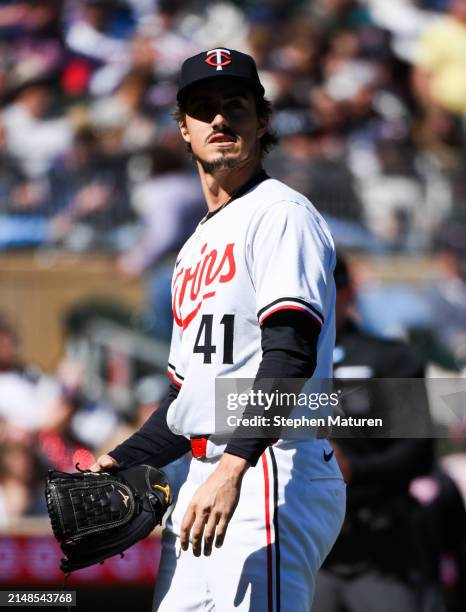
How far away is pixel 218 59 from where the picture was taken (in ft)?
9.59

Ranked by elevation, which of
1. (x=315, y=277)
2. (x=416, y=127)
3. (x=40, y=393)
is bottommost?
(x=315, y=277)

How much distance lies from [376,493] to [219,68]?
7.24 feet

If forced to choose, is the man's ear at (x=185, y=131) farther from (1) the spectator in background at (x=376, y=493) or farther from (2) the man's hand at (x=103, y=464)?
(1) the spectator in background at (x=376, y=493)

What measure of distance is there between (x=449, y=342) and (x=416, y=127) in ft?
8.10

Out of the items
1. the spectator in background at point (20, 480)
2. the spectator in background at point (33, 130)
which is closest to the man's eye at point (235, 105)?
the spectator in background at point (20, 480)

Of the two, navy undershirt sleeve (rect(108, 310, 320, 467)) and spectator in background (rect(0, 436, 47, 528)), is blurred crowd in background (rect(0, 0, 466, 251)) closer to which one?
spectator in background (rect(0, 436, 47, 528))

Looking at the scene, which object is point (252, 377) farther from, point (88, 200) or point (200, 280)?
point (88, 200)

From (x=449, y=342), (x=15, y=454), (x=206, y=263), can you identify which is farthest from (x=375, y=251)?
(x=206, y=263)

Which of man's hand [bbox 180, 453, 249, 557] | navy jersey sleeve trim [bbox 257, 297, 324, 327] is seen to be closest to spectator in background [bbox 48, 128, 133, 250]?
navy jersey sleeve trim [bbox 257, 297, 324, 327]

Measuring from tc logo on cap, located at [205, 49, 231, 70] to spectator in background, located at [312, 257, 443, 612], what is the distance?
1599 mm

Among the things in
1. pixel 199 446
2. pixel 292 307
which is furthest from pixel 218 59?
pixel 199 446

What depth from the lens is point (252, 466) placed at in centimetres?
252

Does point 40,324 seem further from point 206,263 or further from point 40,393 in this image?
point 206,263

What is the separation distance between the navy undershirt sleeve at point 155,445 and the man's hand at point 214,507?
2.05 ft
